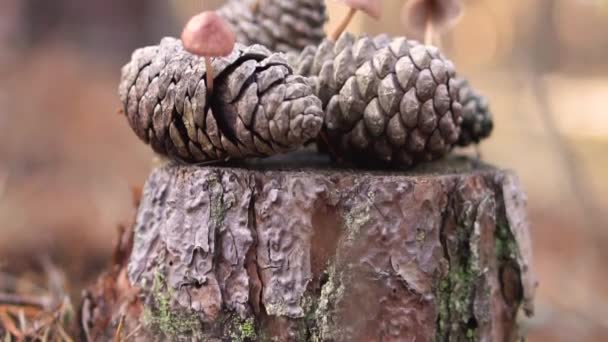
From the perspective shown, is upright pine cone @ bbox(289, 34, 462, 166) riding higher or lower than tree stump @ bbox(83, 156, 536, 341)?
higher

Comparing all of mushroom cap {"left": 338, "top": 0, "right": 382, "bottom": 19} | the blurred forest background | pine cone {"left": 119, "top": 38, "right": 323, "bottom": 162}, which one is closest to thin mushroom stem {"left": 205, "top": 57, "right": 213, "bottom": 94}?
pine cone {"left": 119, "top": 38, "right": 323, "bottom": 162}

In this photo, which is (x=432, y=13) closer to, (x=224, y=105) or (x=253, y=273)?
(x=224, y=105)

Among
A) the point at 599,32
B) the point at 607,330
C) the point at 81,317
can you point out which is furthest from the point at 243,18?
the point at 599,32

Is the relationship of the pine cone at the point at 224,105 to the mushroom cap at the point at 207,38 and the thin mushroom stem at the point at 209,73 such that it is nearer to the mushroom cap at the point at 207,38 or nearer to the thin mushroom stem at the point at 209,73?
the thin mushroom stem at the point at 209,73

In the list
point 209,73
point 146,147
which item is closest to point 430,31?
point 209,73

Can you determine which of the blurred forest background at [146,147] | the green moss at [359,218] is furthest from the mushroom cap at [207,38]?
the blurred forest background at [146,147]

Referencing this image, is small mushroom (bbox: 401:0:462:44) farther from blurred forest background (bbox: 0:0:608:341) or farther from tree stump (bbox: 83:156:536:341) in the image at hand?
blurred forest background (bbox: 0:0:608:341)

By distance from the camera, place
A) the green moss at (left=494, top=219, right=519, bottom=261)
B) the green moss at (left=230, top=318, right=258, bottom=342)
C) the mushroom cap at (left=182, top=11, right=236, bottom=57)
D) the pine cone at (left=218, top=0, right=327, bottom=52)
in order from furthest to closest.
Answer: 1. the pine cone at (left=218, top=0, right=327, bottom=52)
2. the green moss at (left=494, top=219, right=519, bottom=261)
3. the green moss at (left=230, top=318, right=258, bottom=342)
4. the mushroom cap at (left=182, top=11, right=236, bottom=57)
